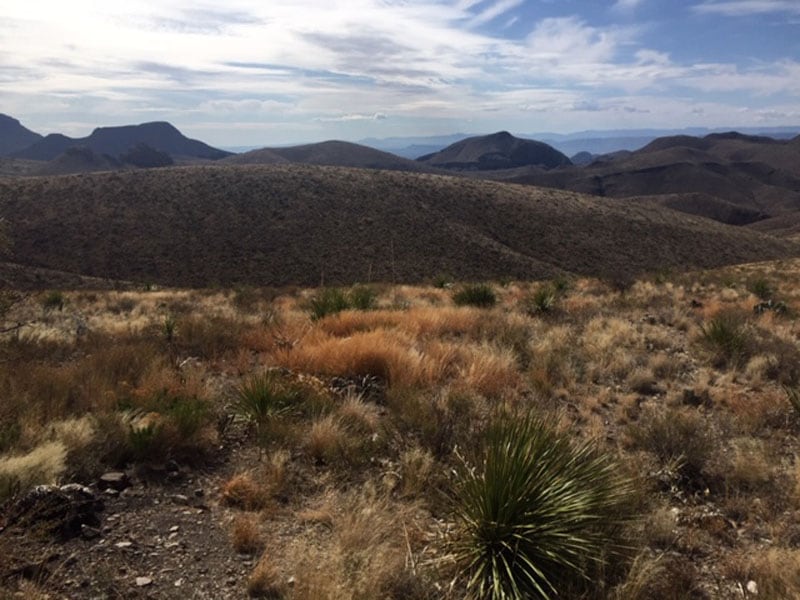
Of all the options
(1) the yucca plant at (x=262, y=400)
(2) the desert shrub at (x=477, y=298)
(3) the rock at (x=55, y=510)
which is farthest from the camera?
(2) the desert shrub at (x=477, y=298)

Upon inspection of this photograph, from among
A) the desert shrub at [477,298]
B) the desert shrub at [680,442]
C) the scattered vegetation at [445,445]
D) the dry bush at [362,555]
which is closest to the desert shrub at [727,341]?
the scattered vegetation at [445,445]

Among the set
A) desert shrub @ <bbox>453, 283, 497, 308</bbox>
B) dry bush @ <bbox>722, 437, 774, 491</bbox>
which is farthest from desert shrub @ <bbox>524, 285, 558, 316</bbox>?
dry bush @ <bbox>722, 437, 774, 491</bbox>

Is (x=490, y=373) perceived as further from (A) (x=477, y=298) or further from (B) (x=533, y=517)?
(A) (x=477, y=298)

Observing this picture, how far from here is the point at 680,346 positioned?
965 cm

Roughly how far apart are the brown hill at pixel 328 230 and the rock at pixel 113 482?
3878 cm

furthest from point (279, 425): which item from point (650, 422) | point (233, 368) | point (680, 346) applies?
point (680, 346)

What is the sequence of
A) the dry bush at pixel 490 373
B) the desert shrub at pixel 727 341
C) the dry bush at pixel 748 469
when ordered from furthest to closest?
the desert shrub at pixel 727 341, the dry bush at pixel 490 373, the dry bush at pixel 748 469

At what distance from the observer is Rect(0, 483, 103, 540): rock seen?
3.40 m

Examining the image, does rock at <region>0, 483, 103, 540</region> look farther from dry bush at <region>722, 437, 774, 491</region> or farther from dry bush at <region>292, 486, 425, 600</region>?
dry bush at <region>722, 437, 774, 491</region>

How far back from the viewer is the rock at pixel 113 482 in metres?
4.20

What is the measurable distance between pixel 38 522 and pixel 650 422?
18.9ft

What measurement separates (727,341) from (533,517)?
7.10m

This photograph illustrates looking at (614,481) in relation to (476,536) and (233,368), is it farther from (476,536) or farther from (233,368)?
(233,368)

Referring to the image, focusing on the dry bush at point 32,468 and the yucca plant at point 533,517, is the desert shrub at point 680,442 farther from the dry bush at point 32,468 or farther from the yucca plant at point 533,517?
the dry bush at point 32,468
